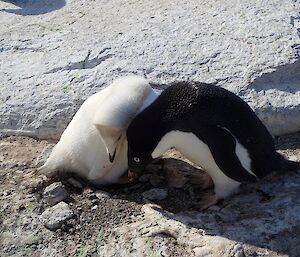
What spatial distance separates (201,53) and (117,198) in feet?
3.45

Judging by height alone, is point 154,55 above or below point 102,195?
above

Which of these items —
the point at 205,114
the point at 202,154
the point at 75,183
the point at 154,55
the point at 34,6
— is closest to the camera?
the point at 205,114

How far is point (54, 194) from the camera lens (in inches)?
130

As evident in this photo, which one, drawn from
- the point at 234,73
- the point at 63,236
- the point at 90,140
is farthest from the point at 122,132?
the point at 234,73

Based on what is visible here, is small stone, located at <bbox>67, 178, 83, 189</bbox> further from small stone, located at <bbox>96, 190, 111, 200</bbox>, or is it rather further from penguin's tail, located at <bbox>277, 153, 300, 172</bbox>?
penguin's tail, located at <bbox>277, 153, 300, 172</bbox>

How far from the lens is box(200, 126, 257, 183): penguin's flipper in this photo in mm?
3018

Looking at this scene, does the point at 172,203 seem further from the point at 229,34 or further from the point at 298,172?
the point at 229,34

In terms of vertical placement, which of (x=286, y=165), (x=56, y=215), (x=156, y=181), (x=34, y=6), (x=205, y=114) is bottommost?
(x=56, y=215)

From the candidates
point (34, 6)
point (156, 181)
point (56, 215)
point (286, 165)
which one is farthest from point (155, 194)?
point (34, 6)

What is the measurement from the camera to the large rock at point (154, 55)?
3787mm

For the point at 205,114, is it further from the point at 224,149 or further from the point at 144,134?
the point at 144,134

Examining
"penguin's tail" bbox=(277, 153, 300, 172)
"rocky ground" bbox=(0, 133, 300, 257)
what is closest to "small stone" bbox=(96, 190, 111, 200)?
A: "rocky ground" bbox=(0, 133, 300, 257)

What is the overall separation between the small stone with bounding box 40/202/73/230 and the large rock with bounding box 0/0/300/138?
0.67 metres

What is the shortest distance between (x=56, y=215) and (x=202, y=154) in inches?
25.9
